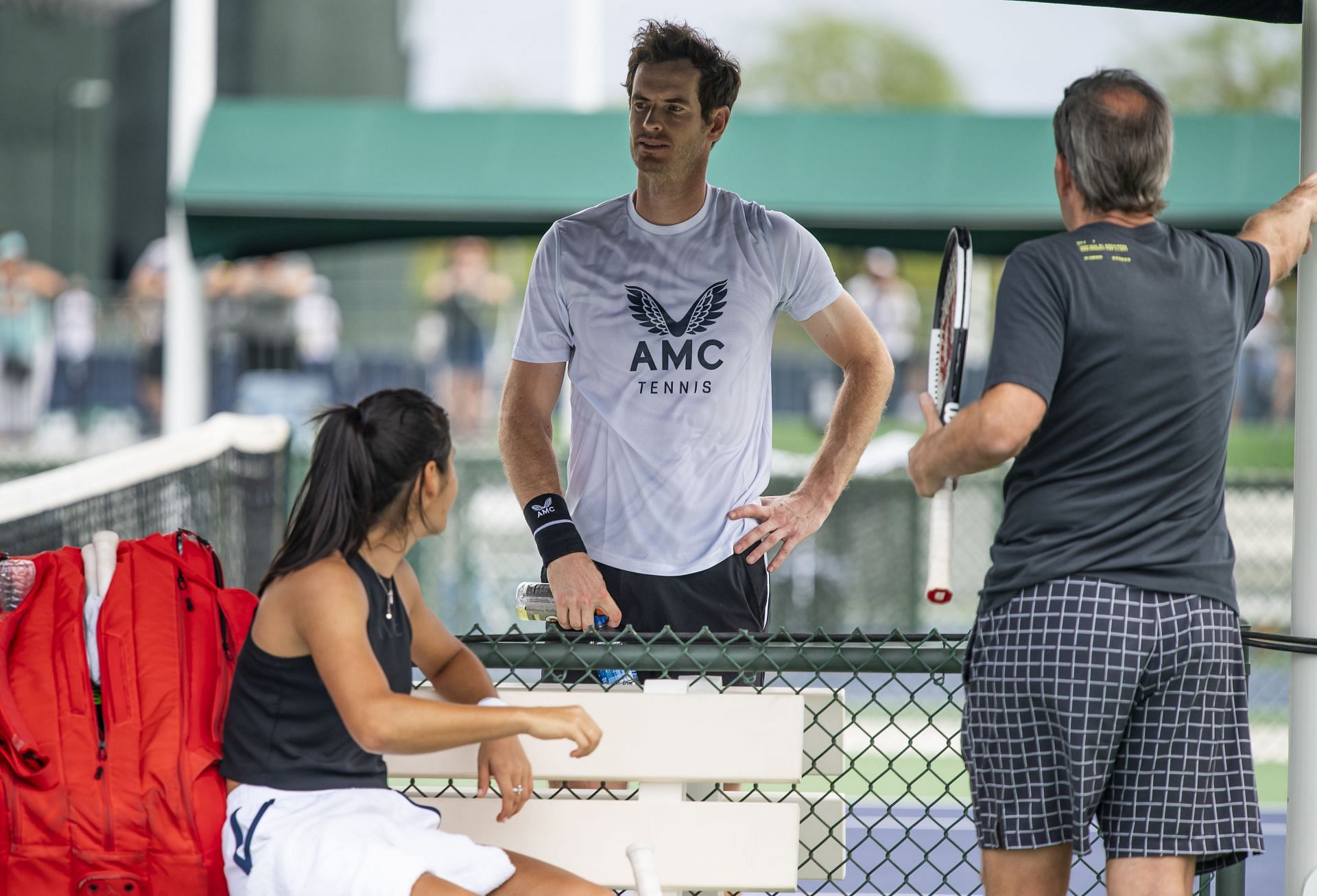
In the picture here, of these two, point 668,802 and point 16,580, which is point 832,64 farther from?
point 16,580

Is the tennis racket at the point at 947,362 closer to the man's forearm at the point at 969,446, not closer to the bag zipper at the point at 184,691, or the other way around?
the man's forearm at the point at 969,446

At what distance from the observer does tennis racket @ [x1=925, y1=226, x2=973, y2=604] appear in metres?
2.66

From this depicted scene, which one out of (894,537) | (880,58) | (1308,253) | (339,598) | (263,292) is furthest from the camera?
(880,58)

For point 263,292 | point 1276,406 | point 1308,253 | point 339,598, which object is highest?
point 1308,253

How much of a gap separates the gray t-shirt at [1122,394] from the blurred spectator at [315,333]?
11.7m

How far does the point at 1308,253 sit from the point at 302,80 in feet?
88.1

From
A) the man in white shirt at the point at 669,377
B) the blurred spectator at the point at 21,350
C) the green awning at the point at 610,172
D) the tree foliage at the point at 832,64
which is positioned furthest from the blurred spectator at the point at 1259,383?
the tree foliage at the point at 832,64

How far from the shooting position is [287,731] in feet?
9.21

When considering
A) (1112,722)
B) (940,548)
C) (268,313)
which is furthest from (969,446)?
(268,313)

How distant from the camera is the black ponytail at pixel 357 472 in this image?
2.83m

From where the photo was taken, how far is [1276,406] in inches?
639

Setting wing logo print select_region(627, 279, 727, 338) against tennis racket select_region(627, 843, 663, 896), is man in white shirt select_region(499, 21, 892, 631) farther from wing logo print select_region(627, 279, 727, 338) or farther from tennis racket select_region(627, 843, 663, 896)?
tennis racket select_region(627, 843, 663, 896)

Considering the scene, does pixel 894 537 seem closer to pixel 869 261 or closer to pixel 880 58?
pixel 869 261

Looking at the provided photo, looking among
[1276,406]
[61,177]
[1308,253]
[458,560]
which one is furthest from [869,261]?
[61,177]
